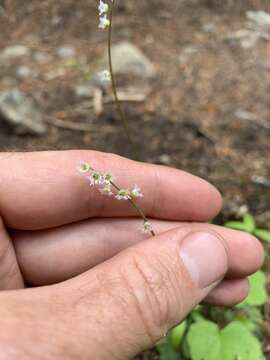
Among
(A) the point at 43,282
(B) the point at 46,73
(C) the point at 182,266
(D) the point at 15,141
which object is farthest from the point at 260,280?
(B) the point at 46,73

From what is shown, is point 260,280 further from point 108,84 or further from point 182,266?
point 108,84

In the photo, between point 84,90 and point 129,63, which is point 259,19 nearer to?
point 129,63

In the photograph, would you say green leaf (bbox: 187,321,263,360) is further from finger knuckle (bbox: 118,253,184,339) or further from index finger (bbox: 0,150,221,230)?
index finger (bbox: 0,150,221,230)

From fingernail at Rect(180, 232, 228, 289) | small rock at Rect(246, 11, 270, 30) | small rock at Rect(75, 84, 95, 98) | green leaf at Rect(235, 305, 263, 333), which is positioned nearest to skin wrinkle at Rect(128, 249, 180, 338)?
fingernail at Rect(180, 232, 228, 289)

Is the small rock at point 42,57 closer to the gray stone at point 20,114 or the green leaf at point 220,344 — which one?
the gray stone at point 20,114

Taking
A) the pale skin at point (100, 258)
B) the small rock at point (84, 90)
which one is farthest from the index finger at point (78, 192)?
the small rock at point (84, 90)

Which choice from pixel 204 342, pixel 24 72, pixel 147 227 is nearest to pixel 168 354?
pixel 204 342

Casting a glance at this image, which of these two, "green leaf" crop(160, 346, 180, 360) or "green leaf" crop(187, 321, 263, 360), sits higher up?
"green leaf" crop(187, 321, 263, 360)
